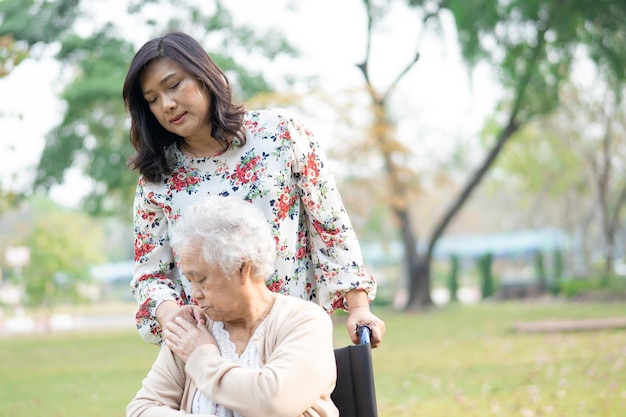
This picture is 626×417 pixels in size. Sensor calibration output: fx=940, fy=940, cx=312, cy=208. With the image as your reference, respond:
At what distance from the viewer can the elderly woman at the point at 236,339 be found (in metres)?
2.22

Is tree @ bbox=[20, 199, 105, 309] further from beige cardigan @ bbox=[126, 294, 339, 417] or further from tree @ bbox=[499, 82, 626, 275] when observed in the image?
beige cardigan @ bbox=[126, 294, 339, 417]

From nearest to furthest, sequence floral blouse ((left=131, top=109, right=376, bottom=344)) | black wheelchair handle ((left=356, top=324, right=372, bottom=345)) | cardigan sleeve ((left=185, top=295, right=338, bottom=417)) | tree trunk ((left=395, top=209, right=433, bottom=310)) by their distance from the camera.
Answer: cardigan sleeve ((left=185, top=295, right=338, bottom=417)) < black wheelchair handle ((left=356, top=324, right=372, bottom=345)) < floral blouse ((left=131, top=109, right=376, bottom=344)) < tree trunk ((left=395, top=209, right=433, bottom=310))

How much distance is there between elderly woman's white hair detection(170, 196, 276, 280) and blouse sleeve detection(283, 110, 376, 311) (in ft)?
1.67

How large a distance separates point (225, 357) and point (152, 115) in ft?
2.79

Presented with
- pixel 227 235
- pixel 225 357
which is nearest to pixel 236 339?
pixel 225 357

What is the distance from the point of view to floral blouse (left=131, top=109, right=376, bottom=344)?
281 cm

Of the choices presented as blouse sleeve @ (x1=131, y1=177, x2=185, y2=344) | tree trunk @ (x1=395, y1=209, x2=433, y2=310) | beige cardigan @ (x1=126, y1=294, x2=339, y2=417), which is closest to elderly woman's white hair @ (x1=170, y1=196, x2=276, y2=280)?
beige cardigan @ (x1=126, y1=294, x2=339, y2=417)

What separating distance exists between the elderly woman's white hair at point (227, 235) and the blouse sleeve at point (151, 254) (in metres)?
0.53

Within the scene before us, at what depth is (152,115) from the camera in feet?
9.31

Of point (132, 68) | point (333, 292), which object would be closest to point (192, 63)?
point (132, 68)

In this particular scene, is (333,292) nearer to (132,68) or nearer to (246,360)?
(246,360)

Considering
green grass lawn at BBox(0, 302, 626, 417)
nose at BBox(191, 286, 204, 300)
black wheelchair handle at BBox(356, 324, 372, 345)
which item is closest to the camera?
nose at BBox(191, 286, 204, 300)

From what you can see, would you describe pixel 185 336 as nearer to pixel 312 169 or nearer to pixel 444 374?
pixel 312 169

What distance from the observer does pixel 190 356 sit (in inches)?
91.4
